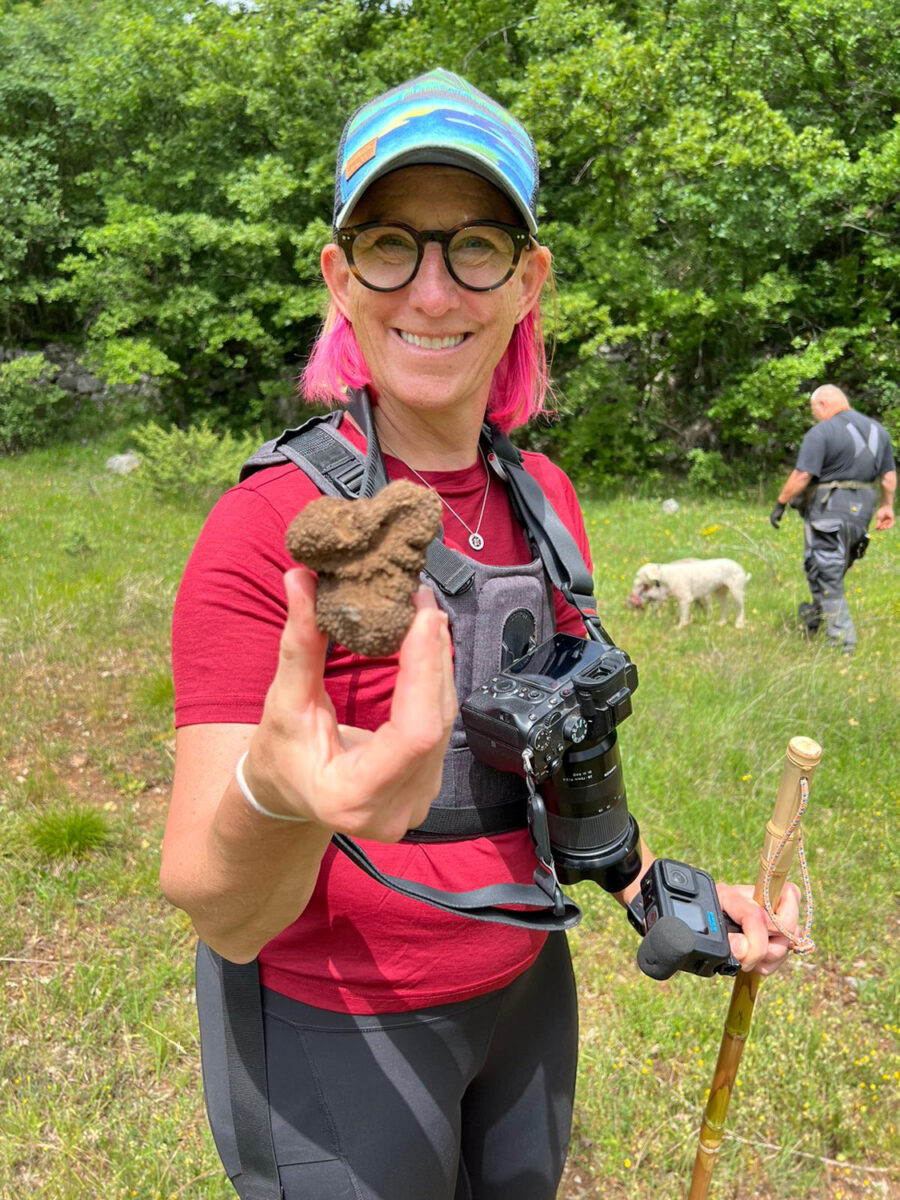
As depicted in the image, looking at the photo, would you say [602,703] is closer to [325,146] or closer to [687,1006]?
[687,1006]

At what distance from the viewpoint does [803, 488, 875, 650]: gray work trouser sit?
23.2 ft

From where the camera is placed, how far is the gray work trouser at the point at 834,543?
23.2ft

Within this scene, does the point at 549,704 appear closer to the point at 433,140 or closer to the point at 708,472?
the point at 433,140

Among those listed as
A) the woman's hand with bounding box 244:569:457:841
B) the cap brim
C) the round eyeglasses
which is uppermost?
the cap brim

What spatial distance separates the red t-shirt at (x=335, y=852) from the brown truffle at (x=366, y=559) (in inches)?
12.5

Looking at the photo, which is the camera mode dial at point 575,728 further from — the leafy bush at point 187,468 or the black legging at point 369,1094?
the leafy bush at point 187,468

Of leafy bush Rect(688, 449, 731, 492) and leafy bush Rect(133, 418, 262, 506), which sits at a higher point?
leafy bush Rect(133, 418, 262, 506)

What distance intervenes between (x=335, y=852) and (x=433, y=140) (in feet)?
3.88

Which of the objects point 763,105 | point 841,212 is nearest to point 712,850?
point 763,105

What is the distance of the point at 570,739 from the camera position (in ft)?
5.01

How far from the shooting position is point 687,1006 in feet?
10.8

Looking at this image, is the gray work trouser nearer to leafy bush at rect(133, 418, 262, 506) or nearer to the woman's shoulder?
the woman's shoulder

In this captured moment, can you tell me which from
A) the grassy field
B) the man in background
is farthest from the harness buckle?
the man in background

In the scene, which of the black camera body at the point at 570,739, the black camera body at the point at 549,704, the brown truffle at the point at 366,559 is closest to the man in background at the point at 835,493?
the black camera body at the point at 570,739
